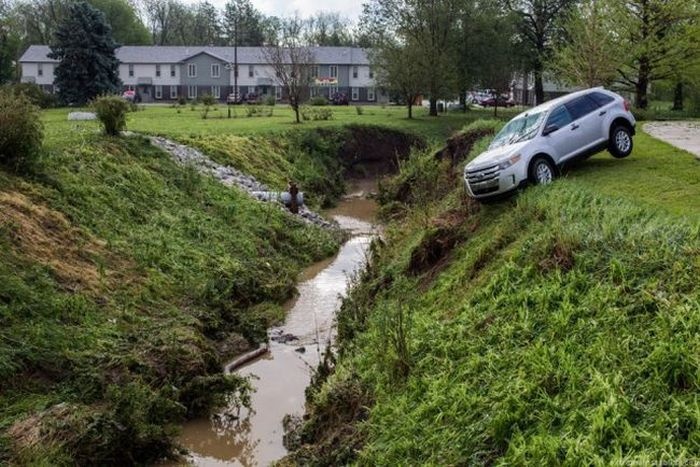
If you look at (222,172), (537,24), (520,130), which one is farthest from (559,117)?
(537,24)

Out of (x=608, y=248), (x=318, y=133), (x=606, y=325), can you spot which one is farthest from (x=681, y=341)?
(x=318, y=133)

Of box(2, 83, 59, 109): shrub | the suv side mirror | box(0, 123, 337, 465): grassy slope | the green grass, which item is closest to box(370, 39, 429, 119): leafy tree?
the green grass

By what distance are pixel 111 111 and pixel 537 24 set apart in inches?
1556

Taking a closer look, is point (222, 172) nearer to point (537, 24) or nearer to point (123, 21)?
point (537, 24)

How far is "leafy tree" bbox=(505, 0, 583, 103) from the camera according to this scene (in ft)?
159

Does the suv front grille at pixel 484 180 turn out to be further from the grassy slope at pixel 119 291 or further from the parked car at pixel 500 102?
the parked car at pixel 500 102

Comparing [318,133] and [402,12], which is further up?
[402,12]

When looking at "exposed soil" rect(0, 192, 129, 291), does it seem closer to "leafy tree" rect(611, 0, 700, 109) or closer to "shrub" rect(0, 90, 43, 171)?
"shrub" rect(0, 90, 43, 171)

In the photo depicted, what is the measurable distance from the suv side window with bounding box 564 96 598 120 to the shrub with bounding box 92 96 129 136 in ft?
42.6

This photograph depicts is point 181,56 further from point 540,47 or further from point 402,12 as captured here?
point 540,47

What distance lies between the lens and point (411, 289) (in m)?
11.0

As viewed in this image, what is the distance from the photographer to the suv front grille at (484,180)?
12.0 metres

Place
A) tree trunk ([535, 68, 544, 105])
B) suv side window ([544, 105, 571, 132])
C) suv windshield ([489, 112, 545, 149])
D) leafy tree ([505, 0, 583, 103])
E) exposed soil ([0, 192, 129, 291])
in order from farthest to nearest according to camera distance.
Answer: tree trunk ([535, 68, 544, 105]) → leafy tree ([505, 0, 583, 103]) → suv side window ([544, 105, 571, 132]) → suv windshield ([489, 112, 545, 149]) → exposed soil ([0, 192, 129, 291])

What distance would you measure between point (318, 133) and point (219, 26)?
70.8 m
